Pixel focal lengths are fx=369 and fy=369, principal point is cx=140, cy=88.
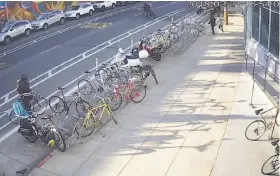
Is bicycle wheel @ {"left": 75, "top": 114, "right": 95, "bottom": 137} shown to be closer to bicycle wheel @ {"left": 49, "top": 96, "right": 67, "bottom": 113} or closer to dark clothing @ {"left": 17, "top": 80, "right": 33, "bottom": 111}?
bicycle wheel @ {"left": 49, "top": 96, "right": 67, "bottom": 113}

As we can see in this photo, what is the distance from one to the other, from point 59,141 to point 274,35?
8.42 metres

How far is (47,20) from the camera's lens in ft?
96.0

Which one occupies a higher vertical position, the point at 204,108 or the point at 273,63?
the point at 273,63

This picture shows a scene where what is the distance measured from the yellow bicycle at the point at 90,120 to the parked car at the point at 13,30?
16.2m

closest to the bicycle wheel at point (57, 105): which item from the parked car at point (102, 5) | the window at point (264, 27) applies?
the window at point (264, 27)

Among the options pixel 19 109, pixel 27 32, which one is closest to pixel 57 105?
pixel 19 109

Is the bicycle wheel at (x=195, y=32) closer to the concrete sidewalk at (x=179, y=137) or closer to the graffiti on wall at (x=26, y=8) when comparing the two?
the concrete sidewalk at (x=179, y=137)

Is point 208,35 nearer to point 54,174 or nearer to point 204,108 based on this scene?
point 204,108

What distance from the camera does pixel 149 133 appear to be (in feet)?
35.0

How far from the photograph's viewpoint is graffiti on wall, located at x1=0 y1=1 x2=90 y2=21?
30.5 meters

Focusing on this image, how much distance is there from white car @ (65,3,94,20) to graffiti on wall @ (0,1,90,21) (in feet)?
7.87

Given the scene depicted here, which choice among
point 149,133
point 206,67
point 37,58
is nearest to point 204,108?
point 149,133

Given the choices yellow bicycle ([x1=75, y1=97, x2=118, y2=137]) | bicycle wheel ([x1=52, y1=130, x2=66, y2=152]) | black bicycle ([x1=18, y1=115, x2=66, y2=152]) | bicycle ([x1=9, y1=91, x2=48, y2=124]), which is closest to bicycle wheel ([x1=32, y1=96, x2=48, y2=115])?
bicycle ([x1=9, y1=91, x2=48, y2=124])

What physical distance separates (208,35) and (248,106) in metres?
12.0
